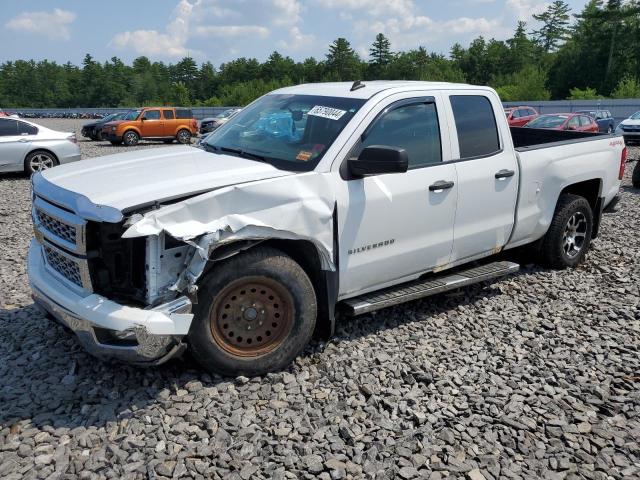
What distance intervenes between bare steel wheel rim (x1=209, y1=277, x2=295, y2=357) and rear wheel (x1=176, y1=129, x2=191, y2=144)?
948 inches

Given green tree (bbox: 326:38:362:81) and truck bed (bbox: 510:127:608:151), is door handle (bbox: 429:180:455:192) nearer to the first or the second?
truck bed (bbox: 510:127:608:151)

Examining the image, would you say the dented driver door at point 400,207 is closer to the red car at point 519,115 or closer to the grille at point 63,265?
the grille at point 63,265

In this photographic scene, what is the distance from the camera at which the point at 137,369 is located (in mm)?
4027

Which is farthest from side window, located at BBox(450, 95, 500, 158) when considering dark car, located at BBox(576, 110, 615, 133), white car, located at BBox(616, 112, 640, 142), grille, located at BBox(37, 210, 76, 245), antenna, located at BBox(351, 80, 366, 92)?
dark car, located at BBox(576, 110, 615, 133)

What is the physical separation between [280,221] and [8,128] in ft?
41.1

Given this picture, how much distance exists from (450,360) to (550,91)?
76.6 meters

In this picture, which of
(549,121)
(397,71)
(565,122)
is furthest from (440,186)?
(397,71)

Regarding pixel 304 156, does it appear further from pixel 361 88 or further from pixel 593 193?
pixel 593 193

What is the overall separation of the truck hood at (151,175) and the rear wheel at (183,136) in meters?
23.1

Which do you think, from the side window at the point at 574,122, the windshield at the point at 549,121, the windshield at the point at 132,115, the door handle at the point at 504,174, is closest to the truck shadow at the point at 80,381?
the door handle at the point at 504,174

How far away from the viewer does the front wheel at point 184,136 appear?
26750 mm

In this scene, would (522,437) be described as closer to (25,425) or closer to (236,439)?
(236,439)

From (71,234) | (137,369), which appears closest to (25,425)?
(137,369)

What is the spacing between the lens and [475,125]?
5.00 meters
